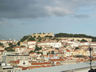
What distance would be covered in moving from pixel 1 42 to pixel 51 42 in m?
26.7

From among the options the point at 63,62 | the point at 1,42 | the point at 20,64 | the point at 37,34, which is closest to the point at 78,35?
the point at 37,34

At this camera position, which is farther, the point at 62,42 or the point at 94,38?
the point at 94,38

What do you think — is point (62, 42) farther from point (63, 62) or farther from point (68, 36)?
point (63, 62)

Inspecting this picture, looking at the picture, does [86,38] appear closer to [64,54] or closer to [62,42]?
[62,42]

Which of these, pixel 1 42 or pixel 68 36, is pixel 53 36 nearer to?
pixel 68 36

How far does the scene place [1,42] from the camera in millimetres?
113812

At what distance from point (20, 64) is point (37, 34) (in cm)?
7288

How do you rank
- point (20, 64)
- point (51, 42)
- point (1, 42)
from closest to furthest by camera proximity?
point (20, 64) < point (51, 42) < point (1, 42)

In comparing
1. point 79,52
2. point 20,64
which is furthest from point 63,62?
point 79,52

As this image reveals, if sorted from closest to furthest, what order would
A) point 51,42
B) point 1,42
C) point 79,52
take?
point 79,52 < point 51,42 < point 1,42

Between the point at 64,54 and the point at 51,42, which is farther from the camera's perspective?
the point at 51,42

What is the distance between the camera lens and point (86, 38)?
117 metres

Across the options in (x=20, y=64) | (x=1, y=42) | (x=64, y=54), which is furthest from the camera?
(x=1, y=42)

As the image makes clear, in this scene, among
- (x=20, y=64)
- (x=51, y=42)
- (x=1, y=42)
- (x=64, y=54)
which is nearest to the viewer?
(x=20, y=64)
